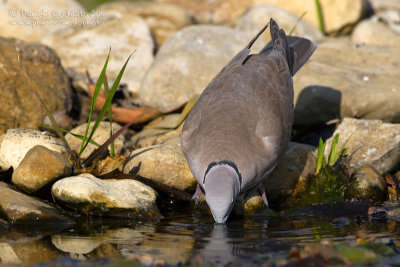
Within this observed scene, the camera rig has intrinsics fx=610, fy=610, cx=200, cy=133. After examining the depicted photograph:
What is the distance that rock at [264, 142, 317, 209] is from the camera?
20.4ft

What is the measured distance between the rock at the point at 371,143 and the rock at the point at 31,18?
512cm

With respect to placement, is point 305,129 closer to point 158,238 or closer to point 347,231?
point 347,231

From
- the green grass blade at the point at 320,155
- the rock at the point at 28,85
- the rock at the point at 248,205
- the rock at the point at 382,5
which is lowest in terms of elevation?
the rock at the point at 248,205

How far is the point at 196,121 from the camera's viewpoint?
5918 mm

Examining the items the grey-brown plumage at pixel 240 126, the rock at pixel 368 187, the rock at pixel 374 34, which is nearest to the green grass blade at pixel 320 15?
the rock at pixel 374 34

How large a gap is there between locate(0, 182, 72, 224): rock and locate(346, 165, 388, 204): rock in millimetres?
2772

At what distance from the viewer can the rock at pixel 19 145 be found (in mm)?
→ 6055

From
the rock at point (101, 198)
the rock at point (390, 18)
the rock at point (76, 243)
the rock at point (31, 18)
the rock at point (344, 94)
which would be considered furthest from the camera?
the rock at point (390, 18)

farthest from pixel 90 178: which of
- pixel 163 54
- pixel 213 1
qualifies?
pixel 213 1

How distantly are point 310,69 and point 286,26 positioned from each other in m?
2.02

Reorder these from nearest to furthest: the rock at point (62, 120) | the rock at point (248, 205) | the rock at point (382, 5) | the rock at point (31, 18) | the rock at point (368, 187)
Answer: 1. the rock at point (248, 205)
2. the rock at point (368, 187)
3. the rock at point (62, 120)
4. the rock at point (31, 18)
5. the rock at point (382, 5)

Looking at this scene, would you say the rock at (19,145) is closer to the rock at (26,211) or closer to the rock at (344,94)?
the rock at (26,211)

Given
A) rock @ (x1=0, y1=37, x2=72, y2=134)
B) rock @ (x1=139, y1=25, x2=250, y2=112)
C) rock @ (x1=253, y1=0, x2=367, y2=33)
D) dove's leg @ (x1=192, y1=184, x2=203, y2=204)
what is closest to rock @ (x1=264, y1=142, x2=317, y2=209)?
dove's leg @ (x1=192, y1=184, x2=203, y2=204)

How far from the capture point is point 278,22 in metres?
9.95
